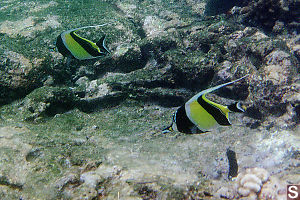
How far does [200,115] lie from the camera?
4.58 ft

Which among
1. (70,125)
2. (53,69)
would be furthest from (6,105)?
(70,125)

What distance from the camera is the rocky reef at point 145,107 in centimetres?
219

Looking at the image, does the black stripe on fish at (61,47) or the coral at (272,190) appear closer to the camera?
the black stripe on fish at (61,47)

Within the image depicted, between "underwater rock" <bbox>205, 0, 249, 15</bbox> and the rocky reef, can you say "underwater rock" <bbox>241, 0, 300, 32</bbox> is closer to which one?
the rocky reef

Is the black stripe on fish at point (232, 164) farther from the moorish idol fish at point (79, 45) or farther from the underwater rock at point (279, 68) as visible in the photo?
the moorish idol fish at point (79, 45)

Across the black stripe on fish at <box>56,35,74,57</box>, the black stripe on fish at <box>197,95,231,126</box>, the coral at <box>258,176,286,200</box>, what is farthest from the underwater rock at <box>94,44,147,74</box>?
the coral at <box>258,176,286,200</box>

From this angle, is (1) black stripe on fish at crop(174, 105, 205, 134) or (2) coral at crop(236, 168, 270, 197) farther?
(2) coral at crop(236, 168, 270, 197)

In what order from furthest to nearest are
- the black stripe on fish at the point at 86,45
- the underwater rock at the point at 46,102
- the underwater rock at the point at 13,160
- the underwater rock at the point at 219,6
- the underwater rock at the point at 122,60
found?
the underwater rock at the point at 219,6 → the underwater rock at the point at 122,60 → the underwater rock at the point at 46,102 → the underwater rock at the point at 13,160 → the black stripe on fish at the point at 86,45

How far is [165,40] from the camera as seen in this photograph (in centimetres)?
512

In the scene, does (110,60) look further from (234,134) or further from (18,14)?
(18,14)

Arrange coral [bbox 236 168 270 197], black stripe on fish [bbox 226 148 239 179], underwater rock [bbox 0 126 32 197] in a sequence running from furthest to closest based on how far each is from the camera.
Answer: black stripe on fish [bbox 226 148 239 179]
coral [bbox 236 168 270 197]
underwater rock [bbox 0 126 32 197]

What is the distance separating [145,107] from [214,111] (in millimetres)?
3114

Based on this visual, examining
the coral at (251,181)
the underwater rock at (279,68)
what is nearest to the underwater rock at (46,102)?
the coral at (251,181)

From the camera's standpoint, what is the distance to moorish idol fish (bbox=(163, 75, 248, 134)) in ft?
4.40
